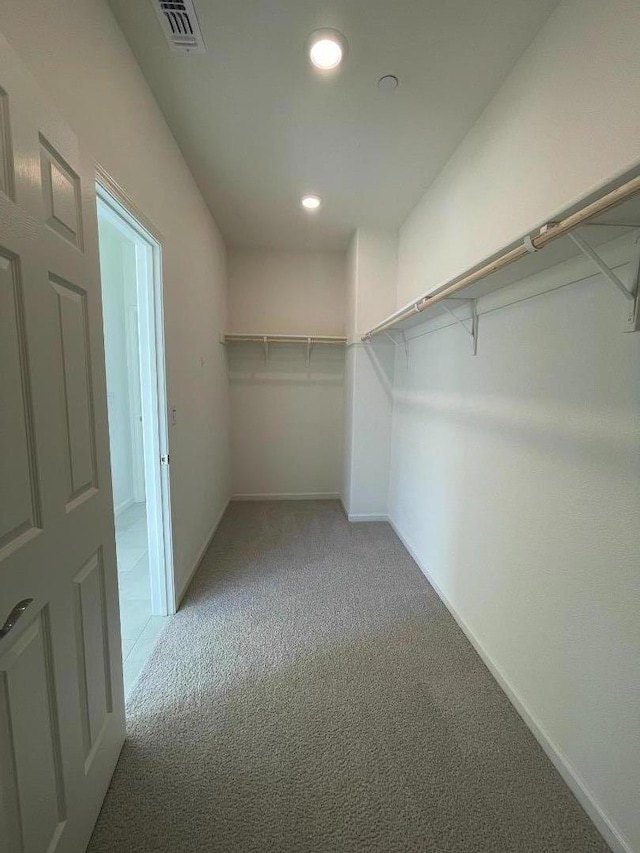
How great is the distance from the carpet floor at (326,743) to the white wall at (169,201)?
68 cm

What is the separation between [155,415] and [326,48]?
6.07 ft

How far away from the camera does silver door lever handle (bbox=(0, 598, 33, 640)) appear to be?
707 millimetres

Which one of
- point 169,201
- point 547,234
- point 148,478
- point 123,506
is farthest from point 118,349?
point 547,234

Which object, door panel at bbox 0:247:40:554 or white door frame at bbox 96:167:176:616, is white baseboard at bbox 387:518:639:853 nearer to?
white door frame at bbox 96:167:176:616

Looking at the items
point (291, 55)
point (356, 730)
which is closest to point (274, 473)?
point (356, 730)

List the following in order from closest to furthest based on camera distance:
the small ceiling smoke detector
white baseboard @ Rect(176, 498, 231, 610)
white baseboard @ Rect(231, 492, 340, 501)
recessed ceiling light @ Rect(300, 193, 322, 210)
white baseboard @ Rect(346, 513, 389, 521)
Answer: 1. the small ceiling smoke detector
2. white baseboard @ Rect(176, 498, 231, 610)
3. recessed ceiling light @ Rect(300, 193, 322, 210)
4. white baseboard @ Rect(346, 513, 389, 521)
5. white baseboard @ Rect(231, 492, 340, 501)

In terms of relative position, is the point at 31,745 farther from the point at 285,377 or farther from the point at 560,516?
the point at 285,377

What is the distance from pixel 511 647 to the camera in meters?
1.57

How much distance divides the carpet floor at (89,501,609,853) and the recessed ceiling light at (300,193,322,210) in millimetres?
2879

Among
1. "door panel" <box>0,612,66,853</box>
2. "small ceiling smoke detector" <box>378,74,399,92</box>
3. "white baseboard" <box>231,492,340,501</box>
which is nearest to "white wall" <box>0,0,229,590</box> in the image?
"white baseboard" <box>231,492,340,501</box>

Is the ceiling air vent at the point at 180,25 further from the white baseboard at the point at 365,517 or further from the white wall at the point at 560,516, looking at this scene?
the white baseboard at the point at 365,517

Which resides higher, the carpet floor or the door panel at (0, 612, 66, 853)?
the door panel at (0, 612, 66, 853)

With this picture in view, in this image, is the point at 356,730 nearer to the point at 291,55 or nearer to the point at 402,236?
the point at 291,55

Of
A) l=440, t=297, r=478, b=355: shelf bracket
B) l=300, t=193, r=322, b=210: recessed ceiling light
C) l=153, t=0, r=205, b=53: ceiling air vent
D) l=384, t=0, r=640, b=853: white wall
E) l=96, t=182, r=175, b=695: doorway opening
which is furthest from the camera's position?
l=300, t=193, r=322, b=210: recessed ceiling light
